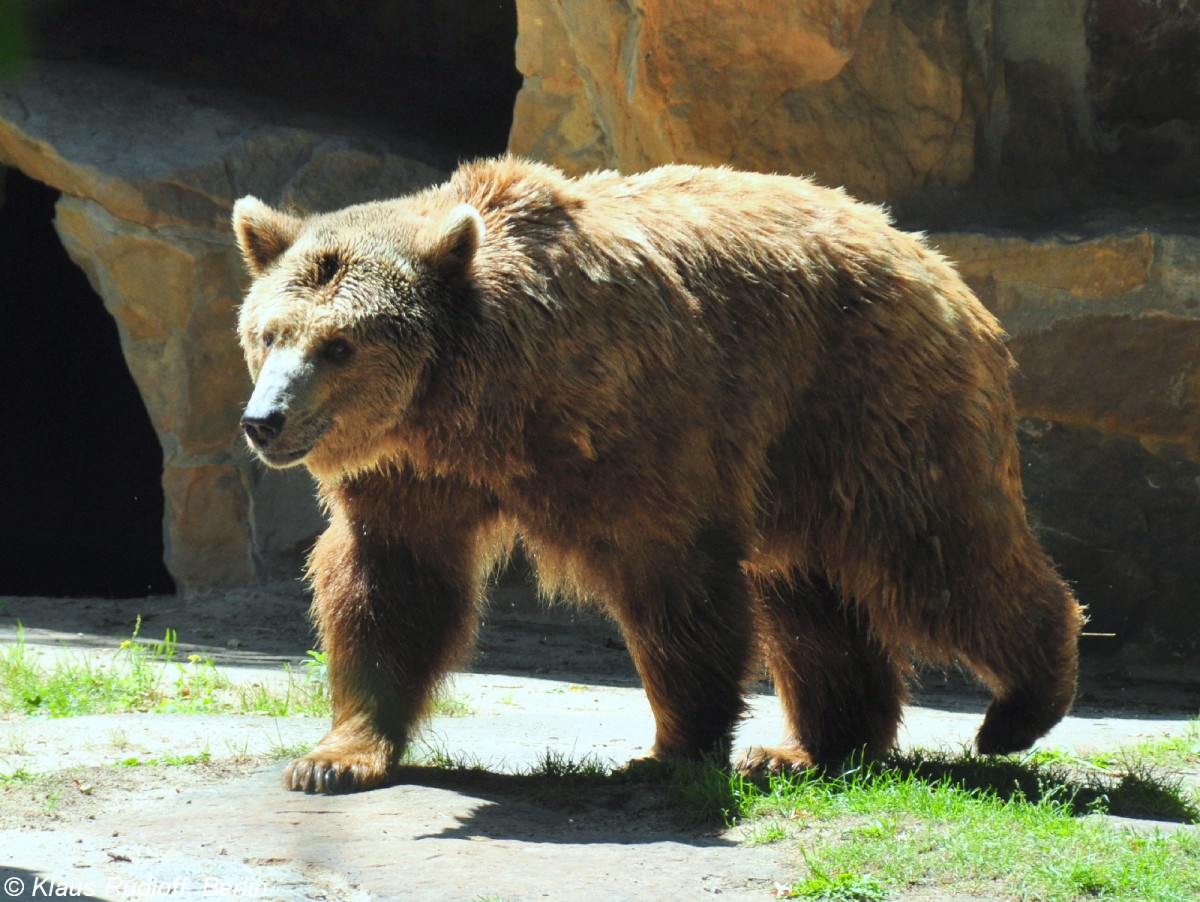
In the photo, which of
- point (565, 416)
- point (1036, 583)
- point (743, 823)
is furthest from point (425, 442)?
point (1036, 583)

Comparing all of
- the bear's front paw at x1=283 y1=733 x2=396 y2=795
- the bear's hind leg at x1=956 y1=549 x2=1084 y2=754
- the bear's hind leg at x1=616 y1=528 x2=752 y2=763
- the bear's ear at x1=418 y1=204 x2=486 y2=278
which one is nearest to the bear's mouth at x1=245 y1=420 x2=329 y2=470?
the bear's ear at x1=418 y1=204 x2=486 y2=278

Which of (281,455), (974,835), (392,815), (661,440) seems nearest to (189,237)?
(281,455)

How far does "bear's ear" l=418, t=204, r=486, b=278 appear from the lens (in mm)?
4305

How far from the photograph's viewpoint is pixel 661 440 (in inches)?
172

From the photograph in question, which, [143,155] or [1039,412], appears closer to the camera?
[1039,412]

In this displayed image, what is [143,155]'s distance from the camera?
334 inches

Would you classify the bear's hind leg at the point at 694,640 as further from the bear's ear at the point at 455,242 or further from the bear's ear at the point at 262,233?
the bear's ear at the point at 262,233

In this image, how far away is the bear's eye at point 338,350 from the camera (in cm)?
417

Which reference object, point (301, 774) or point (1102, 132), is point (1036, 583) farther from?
point (1102, 132)

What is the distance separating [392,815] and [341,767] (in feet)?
1.25

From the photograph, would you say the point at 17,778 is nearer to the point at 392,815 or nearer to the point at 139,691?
the point at 392,815

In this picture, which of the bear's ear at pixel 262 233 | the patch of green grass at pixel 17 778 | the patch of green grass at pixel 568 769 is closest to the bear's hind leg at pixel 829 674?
the patch of green grass at pixel 568 769

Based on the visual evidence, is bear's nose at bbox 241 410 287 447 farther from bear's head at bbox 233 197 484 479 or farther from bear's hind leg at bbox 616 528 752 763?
bear's hind leg at bbox 616 528 752 763

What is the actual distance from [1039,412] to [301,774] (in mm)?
4323
